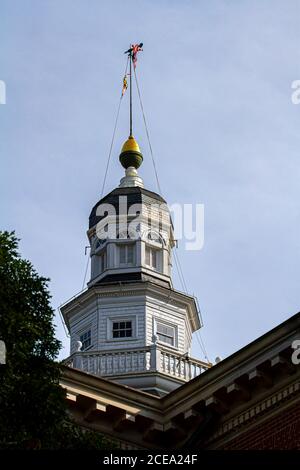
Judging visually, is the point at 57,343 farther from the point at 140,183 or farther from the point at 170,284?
the point at 140,183

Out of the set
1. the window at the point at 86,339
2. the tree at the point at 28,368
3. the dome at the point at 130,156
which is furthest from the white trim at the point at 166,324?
the tree at the point at 28,368

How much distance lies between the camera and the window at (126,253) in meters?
49.9

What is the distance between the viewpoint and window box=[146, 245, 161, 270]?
1972 inches

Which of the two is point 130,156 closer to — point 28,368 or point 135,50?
point 135,50

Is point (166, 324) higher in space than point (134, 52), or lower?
lower

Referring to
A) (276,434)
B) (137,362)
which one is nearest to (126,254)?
(137,362)

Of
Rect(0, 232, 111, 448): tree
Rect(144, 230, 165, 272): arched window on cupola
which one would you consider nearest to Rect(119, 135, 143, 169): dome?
Rect(144, 230, 165, 272): arched window on cupola

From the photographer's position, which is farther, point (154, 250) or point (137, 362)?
point (154, 250)

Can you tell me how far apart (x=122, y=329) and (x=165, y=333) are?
1.80 meters

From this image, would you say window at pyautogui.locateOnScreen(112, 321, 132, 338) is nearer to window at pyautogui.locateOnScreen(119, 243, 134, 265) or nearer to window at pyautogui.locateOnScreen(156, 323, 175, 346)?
window at pyautogui.locateOnScreen(156, 323, 175, 346)

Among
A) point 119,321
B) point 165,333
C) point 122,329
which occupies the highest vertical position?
point 119,321

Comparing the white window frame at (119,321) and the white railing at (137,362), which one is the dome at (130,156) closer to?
the white window frame at (119,321)

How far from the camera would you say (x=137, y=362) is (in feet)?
130
